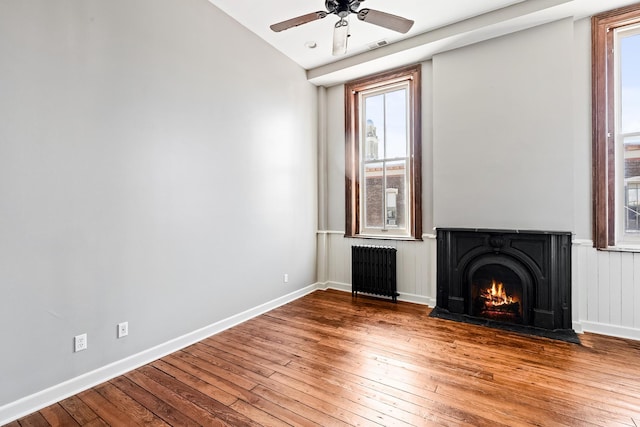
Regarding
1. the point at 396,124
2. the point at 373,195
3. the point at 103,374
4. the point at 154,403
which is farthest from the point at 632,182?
the point at 103,374

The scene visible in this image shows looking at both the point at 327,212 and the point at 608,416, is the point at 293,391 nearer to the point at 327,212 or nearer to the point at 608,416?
the point at 608,416

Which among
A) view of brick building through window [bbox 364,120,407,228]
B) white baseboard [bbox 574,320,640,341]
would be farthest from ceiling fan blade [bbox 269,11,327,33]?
white baseboard [bbox 574,320,640,341]

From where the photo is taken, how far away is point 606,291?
3029mm

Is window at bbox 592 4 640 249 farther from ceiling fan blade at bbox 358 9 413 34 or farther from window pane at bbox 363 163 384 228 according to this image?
window pane at bbox 363 163 384 228

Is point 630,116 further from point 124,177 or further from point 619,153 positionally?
point 124,177

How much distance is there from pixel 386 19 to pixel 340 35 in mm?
427

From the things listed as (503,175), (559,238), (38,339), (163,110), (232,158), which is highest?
(163,110)

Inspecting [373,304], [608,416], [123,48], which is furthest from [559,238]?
[123,48]

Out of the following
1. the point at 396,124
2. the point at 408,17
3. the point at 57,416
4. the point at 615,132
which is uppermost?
the point at 408,17

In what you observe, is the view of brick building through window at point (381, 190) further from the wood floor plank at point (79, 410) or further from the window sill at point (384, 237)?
the wood floor plank at point (79, 410)

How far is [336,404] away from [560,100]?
11.7 feet

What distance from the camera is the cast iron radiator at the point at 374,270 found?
164 inches

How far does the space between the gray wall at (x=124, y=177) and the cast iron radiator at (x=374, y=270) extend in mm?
1294

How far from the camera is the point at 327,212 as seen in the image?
4891mm
